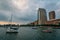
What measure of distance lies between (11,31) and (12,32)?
1.11 metres

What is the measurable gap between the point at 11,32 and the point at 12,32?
2.78 ft

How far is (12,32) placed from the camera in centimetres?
10800

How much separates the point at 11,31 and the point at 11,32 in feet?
3.03

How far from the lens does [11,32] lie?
355 ft

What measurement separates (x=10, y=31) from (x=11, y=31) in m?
0.91

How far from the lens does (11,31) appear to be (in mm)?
107812

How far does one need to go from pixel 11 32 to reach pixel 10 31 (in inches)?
43.2
